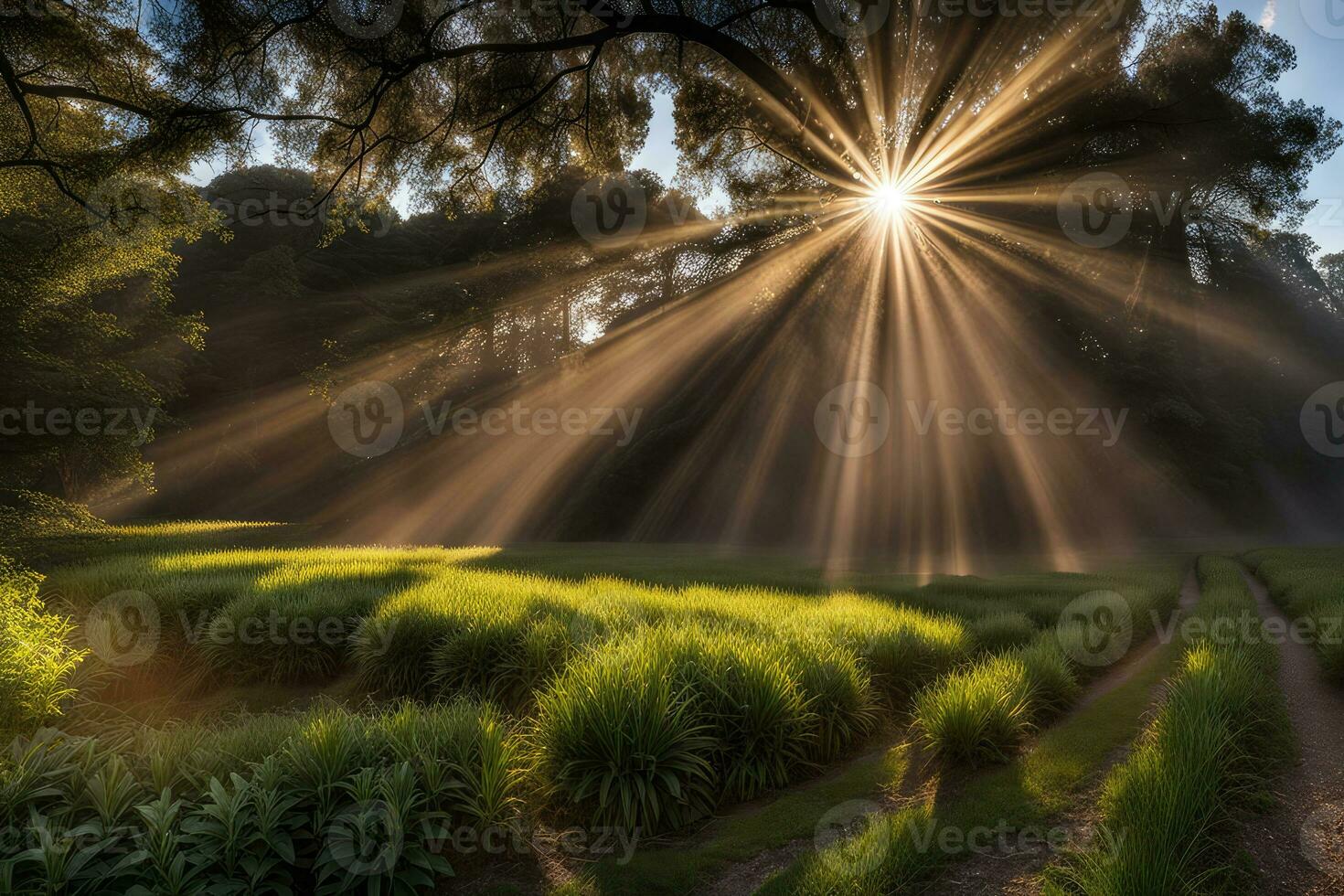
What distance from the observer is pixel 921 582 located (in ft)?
41.8

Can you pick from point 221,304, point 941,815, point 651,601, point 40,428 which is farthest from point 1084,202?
point 221,304

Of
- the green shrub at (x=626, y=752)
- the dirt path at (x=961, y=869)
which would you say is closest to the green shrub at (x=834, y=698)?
the dirt path at (x=961, y=869)

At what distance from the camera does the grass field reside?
3.27 metres

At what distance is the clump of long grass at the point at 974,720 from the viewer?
192 inches

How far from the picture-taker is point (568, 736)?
439cm

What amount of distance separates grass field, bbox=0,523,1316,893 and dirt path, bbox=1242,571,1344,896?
0.21 meters

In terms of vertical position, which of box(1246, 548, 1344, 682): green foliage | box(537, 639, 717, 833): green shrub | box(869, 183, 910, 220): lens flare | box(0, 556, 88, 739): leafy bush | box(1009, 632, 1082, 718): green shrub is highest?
box(869, 183, 910, 220): lens flare

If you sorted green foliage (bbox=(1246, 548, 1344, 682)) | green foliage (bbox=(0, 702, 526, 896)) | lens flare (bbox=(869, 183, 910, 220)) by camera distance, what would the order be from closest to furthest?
green foliage (bbox=(0, 702, 526, 896)) → green foliage (bbox=(1246, 548, 1344, 682)) → lens flare (bbox=(869, 183, 910, 220))

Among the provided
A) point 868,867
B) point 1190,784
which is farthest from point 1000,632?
point 868,867

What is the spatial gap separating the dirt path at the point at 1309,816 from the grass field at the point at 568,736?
0.68ft

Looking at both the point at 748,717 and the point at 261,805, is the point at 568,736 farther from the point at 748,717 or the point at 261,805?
the point at 261,805

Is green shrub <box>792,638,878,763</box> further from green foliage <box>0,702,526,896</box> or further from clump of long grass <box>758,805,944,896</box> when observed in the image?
green foliage <box>0,702,526,896</box>

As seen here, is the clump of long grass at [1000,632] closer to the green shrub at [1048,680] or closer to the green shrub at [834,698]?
the green shrub at [1048,680]

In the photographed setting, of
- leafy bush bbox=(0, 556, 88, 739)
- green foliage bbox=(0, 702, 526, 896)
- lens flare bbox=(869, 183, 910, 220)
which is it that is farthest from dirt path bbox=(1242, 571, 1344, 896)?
lens flare bbox=(869, 183, 910, 220)
